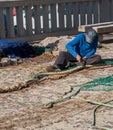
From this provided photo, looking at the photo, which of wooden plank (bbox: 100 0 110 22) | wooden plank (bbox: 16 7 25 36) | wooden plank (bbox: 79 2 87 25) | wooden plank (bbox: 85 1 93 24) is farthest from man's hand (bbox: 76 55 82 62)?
wooden plank (bbox: 100 0 110 22)

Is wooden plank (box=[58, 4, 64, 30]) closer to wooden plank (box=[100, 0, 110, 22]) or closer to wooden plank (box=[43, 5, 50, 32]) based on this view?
wooden plank (box=[43, 5, 50, 32])

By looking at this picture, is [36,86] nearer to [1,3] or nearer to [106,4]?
[1,3]

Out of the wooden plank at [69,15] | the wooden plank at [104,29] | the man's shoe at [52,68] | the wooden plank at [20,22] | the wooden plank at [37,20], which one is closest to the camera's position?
the man's shoe at [52,68]

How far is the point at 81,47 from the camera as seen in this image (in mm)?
9734

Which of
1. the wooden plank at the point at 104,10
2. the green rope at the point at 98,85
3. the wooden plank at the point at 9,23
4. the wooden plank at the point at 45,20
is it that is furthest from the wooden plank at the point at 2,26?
the green rope at the point at 98,85

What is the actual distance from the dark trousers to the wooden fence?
14.5 feet

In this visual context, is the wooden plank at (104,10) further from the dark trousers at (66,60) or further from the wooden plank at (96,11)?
the dark trousers at (66,60)

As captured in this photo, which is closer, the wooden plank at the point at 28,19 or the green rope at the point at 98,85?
the green rope at the point at 98,85

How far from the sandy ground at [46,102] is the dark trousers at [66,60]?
0.87ft

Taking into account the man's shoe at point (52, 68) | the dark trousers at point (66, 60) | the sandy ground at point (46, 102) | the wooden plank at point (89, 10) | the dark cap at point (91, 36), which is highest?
the wooden plank at point (89, 10)

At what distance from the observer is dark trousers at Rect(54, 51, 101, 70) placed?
31.7 feet

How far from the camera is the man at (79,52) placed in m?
9.55

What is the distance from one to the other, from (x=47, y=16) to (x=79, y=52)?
534 cm

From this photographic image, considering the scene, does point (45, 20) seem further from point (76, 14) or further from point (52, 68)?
point (52, 68)
